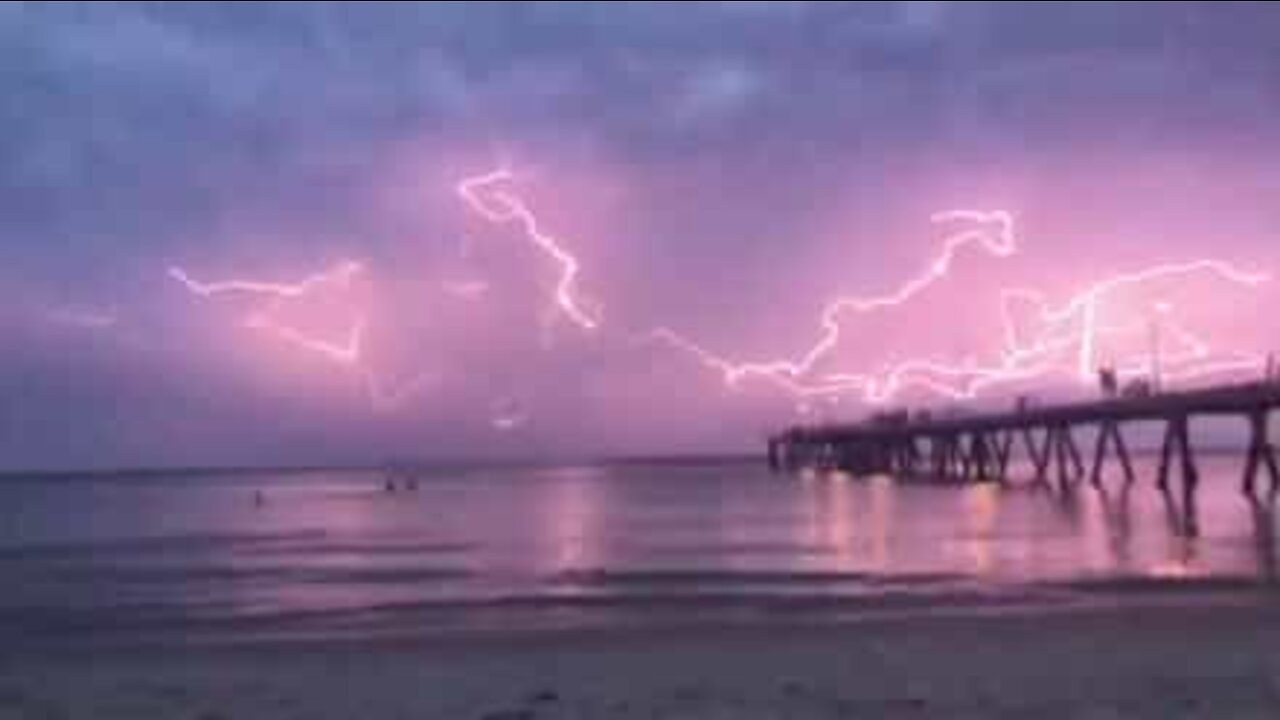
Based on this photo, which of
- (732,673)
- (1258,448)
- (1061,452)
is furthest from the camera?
(1061,452)

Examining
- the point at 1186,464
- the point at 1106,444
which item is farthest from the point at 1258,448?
the point at 1106,444

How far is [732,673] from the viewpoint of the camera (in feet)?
55.6

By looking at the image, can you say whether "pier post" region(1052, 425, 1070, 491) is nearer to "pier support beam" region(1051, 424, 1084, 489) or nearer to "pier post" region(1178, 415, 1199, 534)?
"pier support beam" region(1051, 424, 1084, 489)

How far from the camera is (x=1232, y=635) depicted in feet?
63.8

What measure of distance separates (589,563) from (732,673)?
19.3 metres

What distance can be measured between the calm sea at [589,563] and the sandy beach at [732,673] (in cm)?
275

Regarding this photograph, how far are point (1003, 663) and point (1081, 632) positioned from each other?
3.34 m

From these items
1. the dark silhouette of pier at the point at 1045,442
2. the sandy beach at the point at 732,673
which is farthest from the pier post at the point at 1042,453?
the sandy beach at the point at 732,673

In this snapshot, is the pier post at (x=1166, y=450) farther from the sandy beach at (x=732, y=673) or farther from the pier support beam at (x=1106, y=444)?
the sandy beach at (x=732, y=673)

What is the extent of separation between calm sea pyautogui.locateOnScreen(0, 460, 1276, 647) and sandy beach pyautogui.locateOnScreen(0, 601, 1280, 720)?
275 cm

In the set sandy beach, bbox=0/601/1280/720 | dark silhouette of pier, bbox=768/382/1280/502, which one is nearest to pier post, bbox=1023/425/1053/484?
dark silhouette of pier, bbox=768/382/1280/502

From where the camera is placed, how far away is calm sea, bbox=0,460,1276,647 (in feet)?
83.0

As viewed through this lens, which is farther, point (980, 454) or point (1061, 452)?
point (980, 454)

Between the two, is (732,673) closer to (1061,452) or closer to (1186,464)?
(1186,464)
